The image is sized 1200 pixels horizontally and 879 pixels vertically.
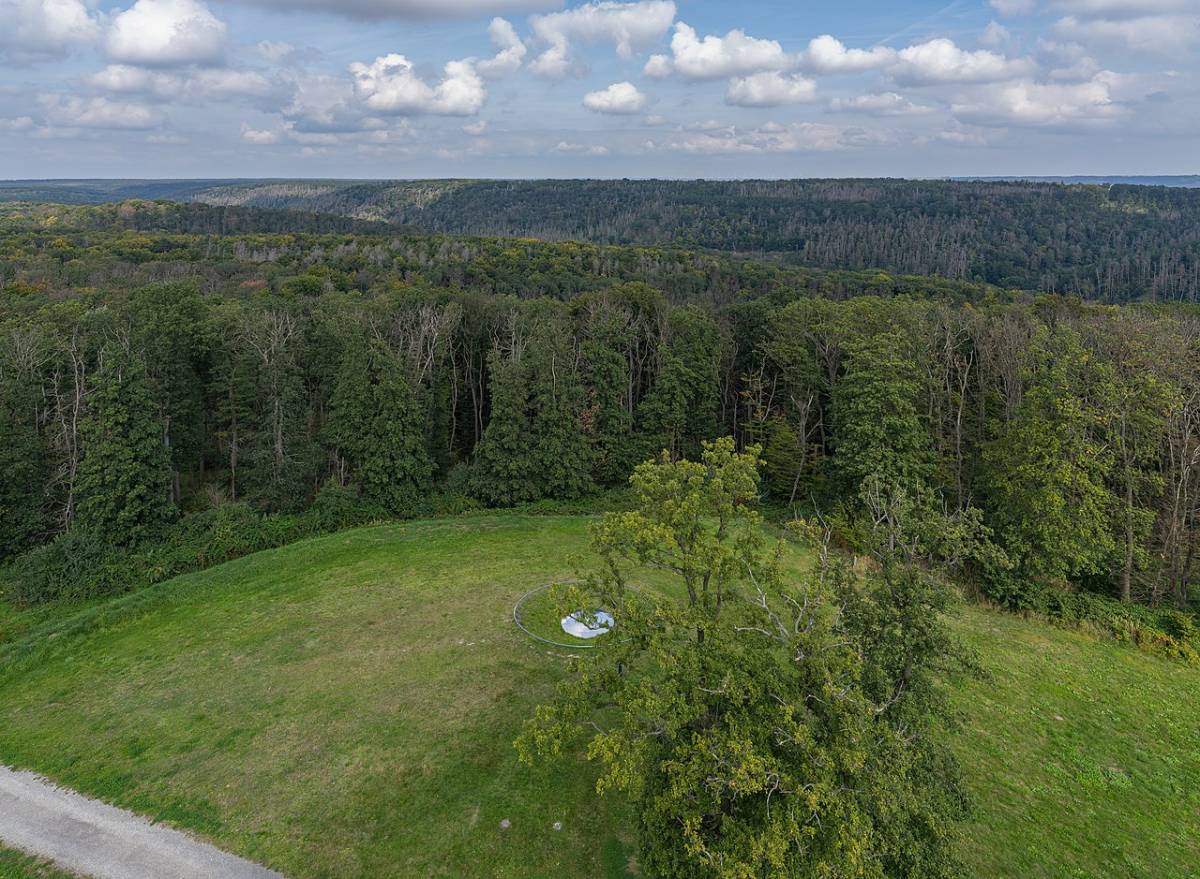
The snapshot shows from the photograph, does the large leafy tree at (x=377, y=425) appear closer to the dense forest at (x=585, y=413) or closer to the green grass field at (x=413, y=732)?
the dense forest at (x=585, y=413)

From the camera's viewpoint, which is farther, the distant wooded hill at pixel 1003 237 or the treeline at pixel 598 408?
the distant wooded hill at pixel 1003 237

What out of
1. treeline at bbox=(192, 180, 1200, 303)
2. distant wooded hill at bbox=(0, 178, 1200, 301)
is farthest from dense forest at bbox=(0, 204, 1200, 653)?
treeline at bbox=(192, 180, 1200, 303)

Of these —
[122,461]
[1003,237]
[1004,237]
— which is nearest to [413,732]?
[122,461]

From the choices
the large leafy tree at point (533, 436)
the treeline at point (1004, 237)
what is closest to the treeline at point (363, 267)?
the large leafy tree at point (533, 436)

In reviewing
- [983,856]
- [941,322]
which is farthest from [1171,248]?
[983,856]

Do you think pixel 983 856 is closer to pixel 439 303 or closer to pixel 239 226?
pixel 439 303

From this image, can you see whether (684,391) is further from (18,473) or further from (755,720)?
(18,473)
